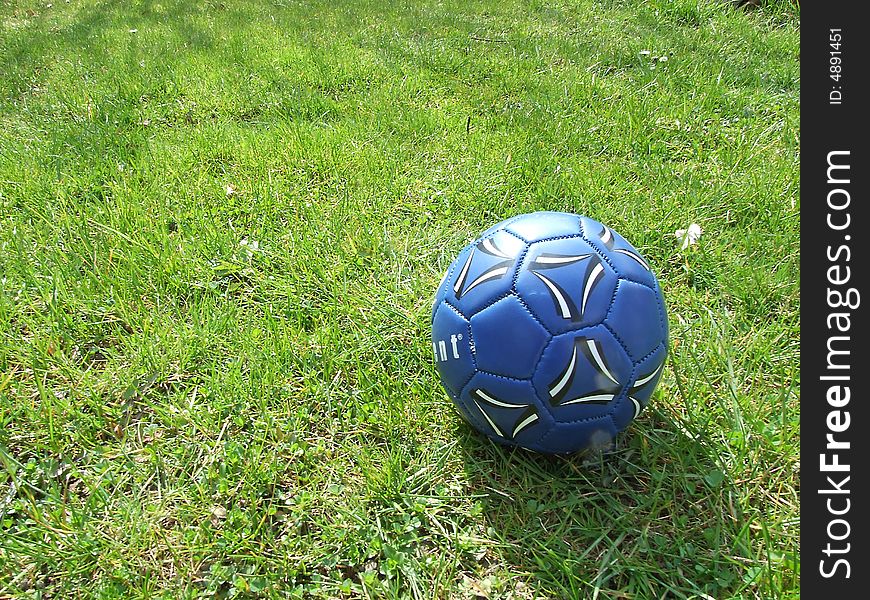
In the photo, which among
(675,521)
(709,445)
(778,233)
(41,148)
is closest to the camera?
(675,521)

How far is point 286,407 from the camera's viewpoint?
2348 mm

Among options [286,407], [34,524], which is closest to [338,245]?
[286,407]

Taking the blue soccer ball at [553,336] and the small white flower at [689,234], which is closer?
the blue soccer ball at [553,336]

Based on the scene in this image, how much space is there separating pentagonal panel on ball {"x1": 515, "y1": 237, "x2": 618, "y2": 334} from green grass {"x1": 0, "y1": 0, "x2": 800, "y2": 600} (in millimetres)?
605

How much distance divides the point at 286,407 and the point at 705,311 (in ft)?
6.06

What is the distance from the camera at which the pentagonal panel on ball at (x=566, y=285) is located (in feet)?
5.86

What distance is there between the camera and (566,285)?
1812 millimetres

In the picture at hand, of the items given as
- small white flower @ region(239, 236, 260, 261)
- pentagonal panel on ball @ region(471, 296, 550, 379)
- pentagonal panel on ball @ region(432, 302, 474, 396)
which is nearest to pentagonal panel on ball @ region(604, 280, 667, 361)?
pentagonal panel on ball @ region(471, 296, 550, 379)

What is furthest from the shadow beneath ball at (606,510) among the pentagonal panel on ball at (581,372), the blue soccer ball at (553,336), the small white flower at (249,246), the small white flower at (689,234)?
the small white flower at (249,246)

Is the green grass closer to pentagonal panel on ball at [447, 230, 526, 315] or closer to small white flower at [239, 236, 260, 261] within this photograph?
small white flower at [239, 236, 260, 261]

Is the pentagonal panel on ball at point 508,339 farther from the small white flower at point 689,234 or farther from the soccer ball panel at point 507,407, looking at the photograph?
the small white flower at point 689,234

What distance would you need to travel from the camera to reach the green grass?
6.20ft

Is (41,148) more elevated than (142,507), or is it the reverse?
(41,148)
